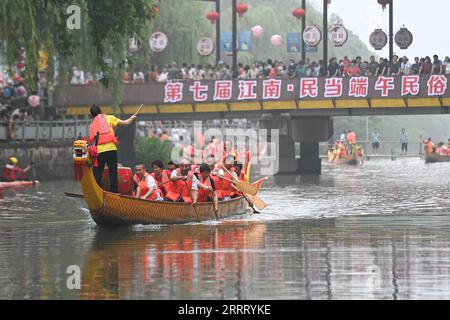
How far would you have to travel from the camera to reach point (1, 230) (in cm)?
2694

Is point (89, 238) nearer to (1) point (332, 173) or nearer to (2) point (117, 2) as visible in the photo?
(2) point (117, 2)

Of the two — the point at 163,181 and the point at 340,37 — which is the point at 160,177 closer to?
the point at 163,181

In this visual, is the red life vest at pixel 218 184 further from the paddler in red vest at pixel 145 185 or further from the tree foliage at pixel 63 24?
the tree foliage at pixel 63 24

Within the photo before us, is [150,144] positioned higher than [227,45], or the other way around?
[227,45]

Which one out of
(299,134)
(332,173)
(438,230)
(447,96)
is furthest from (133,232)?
(332,173)

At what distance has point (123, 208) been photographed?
2577 centimetres

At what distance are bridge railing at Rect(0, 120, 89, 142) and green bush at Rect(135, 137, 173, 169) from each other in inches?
159

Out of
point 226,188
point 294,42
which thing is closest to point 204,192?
point 226,188

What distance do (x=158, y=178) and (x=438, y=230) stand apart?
5.98 meters

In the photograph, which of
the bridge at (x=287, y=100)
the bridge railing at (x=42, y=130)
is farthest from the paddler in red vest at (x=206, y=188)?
the bridge at (x=287, y=100)

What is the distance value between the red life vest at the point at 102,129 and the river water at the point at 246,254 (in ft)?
5.83

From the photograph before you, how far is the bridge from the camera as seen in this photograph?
5138 centimetres

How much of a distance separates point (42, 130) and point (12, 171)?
437 centimetres

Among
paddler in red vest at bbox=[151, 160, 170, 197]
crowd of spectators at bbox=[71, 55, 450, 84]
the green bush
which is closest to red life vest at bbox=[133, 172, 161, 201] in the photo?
paddler in red vest at bbox=[151, 160, 170, 197]
